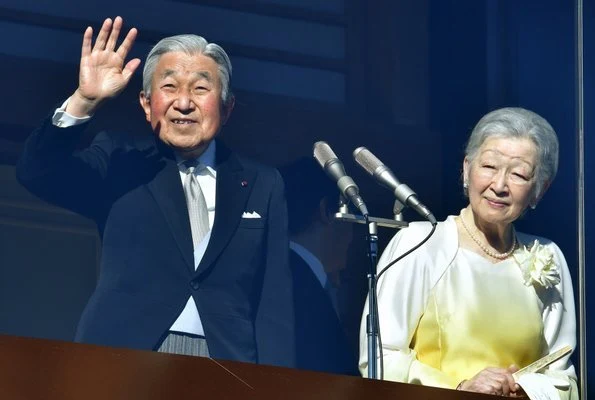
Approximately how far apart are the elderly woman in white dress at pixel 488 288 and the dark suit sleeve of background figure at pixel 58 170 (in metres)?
1.17

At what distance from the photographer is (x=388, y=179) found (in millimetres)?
8891

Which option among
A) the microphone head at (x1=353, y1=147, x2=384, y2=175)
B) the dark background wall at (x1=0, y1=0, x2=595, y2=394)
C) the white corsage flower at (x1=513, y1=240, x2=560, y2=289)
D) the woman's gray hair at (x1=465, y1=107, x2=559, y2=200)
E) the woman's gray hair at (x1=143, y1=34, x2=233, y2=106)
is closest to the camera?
the dark background wall at (x1=0, y1=0, x2=595, y2=394)

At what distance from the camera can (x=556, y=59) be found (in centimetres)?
957

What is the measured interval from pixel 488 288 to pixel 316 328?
687mm

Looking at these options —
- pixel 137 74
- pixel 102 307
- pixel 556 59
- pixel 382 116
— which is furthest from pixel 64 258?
pixel 556 59

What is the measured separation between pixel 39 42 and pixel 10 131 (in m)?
0.36

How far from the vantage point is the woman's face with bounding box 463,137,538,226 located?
915 centimetres

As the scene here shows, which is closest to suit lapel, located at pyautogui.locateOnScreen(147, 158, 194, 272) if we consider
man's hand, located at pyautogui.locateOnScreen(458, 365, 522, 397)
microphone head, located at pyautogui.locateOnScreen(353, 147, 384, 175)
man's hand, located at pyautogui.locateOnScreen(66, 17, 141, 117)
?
man's hand, located at pyautogui.locateOnScreen(66, 17, 141, 117)

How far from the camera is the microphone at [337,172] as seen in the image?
8844 millimetres

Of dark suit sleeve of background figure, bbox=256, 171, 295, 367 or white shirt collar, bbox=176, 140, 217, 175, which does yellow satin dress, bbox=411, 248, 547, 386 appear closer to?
dark suit sleeve of background figure, bbox=256, 171, 295, 367

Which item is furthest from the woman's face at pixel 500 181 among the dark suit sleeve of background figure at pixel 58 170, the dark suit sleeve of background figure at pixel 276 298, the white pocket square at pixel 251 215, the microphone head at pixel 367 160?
the dark suit sleeve of background figure at pixel 58 170

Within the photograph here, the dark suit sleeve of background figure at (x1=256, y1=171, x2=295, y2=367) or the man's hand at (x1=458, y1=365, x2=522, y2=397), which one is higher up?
the dark suit sleeve of background figure at (x1=256, y1=171, x2=295, y2=367)

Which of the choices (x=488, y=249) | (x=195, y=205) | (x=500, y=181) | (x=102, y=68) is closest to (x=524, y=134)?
(x=500, y=181)

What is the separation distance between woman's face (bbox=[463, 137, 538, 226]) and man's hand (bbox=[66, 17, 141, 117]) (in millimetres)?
1405
